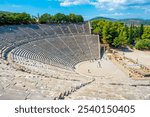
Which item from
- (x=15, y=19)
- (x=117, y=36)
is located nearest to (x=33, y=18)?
(x=15, y=19)

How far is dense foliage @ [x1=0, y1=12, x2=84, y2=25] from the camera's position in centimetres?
6524

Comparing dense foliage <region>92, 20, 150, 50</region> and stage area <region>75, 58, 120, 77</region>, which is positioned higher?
dense foliage <region>92, 20, 150, 50</region>

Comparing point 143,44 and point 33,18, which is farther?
point 33,18

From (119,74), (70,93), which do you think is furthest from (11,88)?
(119,74)

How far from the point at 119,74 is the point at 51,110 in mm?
35533

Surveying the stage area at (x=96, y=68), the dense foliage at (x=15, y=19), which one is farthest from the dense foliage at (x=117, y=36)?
the dense foliage at (x=15, y=19)

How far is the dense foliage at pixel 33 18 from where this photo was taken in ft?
→ 214

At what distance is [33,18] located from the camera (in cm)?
7694

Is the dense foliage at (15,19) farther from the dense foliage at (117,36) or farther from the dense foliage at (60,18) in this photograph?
the dense foliage at (117,36)

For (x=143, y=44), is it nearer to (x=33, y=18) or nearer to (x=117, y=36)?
(x=117, y=36)

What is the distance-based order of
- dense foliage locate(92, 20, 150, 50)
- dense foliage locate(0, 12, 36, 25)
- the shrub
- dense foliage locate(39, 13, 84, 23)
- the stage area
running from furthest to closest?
dense foliage locate(39, 13, 84, 23), the shrub, dense foliage locate(92, 20, 150, 50), dense foliage locate(0, 12, 36, 25), the stage area

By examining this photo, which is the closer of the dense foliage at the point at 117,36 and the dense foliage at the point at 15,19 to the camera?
the dense foliage at the point at 15,19

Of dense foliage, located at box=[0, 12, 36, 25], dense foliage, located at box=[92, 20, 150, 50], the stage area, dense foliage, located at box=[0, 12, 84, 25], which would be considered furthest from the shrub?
dense foliage, located at box=[0, 12, 36, 25]

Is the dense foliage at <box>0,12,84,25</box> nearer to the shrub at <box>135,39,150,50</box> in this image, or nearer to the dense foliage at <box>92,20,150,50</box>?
the dense foliage at <box>92,20,150,50</box>
